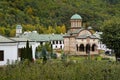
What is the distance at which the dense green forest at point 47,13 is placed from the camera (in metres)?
134

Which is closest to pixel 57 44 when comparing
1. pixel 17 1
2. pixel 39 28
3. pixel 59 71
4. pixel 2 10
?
pixel 39 28

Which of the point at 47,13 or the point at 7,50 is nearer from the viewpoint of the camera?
the point at 7,50

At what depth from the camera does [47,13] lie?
156m

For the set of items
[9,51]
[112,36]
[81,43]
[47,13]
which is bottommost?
[9,51]

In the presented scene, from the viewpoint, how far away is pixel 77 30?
76.4 meters

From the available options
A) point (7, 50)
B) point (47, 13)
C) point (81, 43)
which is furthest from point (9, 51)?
point (47, 13)

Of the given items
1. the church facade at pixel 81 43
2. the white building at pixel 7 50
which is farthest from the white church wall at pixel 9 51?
the church facade at pixel 81 43

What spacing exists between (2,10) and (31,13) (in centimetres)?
1306

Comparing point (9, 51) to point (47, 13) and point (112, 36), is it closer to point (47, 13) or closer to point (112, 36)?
point (112, 36)

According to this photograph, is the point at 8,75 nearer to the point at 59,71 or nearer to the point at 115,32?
the point at 59,71

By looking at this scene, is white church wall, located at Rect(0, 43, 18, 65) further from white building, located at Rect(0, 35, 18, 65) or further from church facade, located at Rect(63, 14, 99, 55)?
church facade, located at Rect(63, 14, 99, 55)

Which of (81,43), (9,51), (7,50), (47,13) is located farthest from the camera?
(47,13)

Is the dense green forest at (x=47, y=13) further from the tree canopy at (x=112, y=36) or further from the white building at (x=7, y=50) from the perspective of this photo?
the white building at (x=7, y=50)

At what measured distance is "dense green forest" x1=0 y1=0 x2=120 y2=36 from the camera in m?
134
